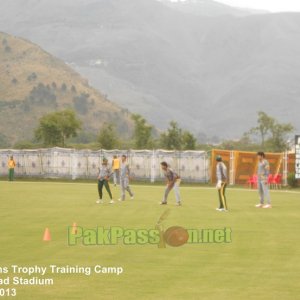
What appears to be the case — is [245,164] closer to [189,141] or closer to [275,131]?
[189,141]

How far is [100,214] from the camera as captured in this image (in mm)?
25484

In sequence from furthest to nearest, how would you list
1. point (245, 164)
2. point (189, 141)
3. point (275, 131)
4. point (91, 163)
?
point (275, 131)
point (189, 141)
point (91, 163)
point (245, 164)

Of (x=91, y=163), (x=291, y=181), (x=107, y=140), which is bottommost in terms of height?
(x=291, y=181)

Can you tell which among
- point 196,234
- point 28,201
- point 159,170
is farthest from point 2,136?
point 196,234

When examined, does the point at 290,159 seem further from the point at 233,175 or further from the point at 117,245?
the point at 117,245

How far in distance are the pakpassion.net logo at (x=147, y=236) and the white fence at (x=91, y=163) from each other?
1503 inches

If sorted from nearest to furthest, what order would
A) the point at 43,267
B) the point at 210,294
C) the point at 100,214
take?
1. the point at 210,294
2. the point at 43,267
3. the point at 100,214

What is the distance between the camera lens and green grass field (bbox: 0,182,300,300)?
39.0 ft

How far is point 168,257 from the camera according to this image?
1527 centimetres

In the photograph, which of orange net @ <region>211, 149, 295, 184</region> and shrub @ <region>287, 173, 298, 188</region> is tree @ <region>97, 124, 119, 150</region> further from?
shrub @ <region>287, 173, 298, 188</region>

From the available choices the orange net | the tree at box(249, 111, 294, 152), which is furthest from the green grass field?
the tree at box(249, 111, 294, 152)

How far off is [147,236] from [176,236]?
672 mm

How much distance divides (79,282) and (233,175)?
4404 centimetres

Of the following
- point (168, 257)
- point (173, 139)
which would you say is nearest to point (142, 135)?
point (173, 139)
